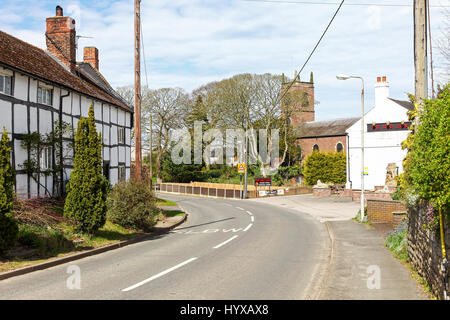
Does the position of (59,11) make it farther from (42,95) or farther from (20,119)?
(20,119)

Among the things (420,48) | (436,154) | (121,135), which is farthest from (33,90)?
(436,154)

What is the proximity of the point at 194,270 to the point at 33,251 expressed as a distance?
191 inches

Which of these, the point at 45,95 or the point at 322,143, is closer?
the point at 45,95

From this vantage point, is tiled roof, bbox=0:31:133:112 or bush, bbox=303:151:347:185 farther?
bush, bbox=303:151:347:185

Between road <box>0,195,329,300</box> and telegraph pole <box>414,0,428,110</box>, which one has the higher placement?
telegraph pole <box>414,0,428,110</box>

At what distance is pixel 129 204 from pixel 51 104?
6.17m

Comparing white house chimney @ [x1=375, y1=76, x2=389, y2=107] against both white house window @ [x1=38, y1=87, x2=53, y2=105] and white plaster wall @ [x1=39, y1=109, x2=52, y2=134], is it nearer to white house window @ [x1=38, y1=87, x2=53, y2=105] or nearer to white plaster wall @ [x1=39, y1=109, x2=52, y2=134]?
white house window @ [x1=38, y1=87, x2=53, y2=105]

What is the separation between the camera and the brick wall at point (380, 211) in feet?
62.4

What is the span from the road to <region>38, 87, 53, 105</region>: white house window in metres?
8.02

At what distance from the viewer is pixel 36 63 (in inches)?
773

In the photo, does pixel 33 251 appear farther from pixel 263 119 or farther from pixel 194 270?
pixel 263 119

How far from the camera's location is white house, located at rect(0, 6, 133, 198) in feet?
54.1

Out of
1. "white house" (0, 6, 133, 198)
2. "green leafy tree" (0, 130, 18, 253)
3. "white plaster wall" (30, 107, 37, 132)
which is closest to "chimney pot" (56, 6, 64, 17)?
"white house" (0, 6, 133, 198)

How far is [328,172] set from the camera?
55.3 m
